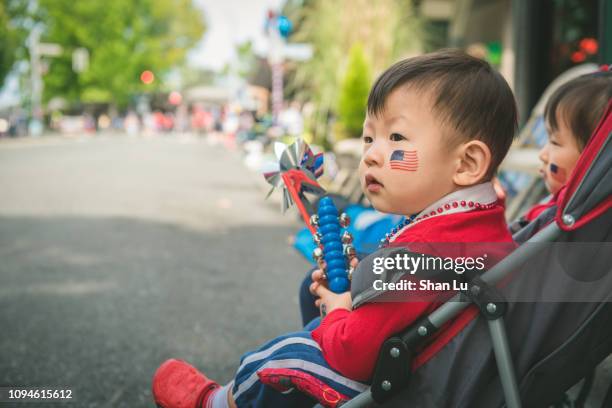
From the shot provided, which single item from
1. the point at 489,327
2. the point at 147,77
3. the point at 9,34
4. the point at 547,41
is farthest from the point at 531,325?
the point at 147,77

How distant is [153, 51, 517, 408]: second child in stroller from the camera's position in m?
1.29

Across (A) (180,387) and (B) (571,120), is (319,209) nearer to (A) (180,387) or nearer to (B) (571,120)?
(A) (180,387)

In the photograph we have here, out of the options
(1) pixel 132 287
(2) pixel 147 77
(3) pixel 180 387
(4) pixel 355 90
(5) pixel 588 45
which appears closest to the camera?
(3) pixel 180 387

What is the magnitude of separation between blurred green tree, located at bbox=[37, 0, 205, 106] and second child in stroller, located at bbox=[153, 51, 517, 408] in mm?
42900

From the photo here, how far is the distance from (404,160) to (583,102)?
0.71 meters

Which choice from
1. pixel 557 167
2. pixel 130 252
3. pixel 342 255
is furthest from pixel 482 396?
pixel 130 252

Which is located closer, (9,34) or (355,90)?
(355,90)

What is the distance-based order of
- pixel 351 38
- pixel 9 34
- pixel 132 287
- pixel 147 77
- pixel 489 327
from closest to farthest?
pixel 489 327 < pixel 132 287 < pixel 351 38 < pixel 9 34 < pixel 147 77

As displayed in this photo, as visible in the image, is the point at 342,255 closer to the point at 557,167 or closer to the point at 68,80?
the point at 557,167

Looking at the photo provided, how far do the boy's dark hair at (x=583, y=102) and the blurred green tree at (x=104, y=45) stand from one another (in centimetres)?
4273

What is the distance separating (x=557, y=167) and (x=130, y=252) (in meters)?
3.49

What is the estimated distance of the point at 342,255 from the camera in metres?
1.54

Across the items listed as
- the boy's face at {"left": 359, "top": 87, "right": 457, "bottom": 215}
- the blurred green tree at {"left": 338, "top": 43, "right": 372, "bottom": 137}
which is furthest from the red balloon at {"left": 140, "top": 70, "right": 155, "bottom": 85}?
the boy's face at {"left": 359, "top": 87, "right": 457, "bottom": 215}

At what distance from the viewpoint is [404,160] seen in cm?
137
